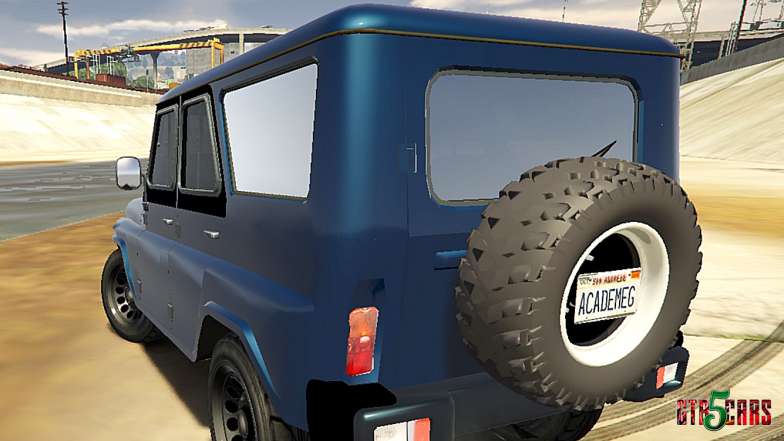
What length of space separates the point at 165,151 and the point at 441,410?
8.10 ft

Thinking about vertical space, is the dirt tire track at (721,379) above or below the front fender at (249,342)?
below

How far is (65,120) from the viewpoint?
5891 centimetres

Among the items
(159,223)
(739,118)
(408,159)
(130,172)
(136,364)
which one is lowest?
(136,364)

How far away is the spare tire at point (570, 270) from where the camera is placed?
179cm

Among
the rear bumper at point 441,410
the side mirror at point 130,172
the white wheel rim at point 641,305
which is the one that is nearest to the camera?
the rear bumper at point 441,410

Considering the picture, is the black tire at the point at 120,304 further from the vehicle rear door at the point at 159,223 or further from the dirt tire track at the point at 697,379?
the dirt tire track at the point at 697,379

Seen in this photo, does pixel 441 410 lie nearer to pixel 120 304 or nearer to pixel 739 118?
pixel 120 304

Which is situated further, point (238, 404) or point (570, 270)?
point (238, 404)

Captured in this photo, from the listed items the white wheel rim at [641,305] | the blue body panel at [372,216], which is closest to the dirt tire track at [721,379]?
the white wheel rim at [641,305]

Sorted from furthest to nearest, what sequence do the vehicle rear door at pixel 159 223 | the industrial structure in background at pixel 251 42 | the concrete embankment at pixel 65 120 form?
1. the industrial structure in background at pixel 251 42
2. the concrete embankment at pixel 65 120
3. the vehicle rear door at pixel 159 223

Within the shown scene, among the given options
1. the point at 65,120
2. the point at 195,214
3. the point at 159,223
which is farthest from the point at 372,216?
the point at 65,120

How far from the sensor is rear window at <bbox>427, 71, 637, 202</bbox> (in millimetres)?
2104

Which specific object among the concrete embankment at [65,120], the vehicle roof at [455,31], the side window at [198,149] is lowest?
the concrete embankment at [65,120]

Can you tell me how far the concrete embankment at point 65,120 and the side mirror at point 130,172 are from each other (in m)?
46.6
